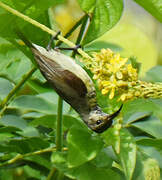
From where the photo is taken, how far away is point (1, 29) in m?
0.80

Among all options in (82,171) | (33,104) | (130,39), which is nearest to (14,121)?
(33,104)

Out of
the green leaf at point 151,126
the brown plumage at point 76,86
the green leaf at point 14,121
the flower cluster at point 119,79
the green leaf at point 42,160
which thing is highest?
the flower cluster at point 119,79

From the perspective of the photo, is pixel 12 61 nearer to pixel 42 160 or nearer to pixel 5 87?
pixel 5 87

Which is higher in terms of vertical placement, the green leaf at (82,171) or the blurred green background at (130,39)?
the green leaf at (82,171)

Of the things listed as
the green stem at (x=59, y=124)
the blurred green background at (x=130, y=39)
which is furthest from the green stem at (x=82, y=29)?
the blurred green background at (x=130, y=39)

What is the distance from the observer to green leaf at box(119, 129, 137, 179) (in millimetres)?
661

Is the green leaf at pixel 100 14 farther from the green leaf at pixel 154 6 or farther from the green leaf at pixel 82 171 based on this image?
the green leaf at pixel 82 171

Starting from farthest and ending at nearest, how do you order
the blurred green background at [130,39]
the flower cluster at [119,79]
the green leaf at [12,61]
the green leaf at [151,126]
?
1. the blurred green background at [130,39]
2. the green leaf at [12,61]
3. the green leaf at [151,126]
4. the flower cluster at [119,79]

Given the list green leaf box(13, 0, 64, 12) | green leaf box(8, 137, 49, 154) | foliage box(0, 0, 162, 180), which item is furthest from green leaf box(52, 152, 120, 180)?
green leaf box(13, 0, 64, 12)

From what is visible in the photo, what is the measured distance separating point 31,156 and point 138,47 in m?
1.17

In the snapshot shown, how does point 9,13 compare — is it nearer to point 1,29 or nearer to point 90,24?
point 1,29

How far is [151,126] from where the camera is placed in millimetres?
934

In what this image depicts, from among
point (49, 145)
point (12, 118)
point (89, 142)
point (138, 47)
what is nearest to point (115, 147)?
point (89, 142)

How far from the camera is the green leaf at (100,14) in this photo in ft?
2.61
